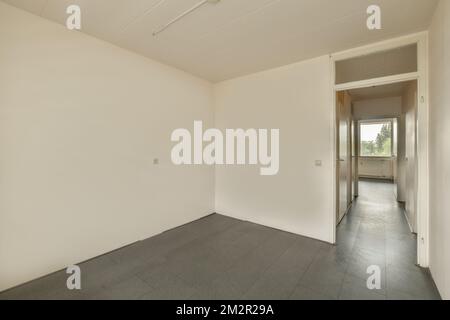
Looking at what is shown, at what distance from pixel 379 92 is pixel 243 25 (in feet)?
15.5

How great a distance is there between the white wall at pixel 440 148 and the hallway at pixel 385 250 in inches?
8.1

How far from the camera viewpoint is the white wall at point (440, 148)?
66.6 inches

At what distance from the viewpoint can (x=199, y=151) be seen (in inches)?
156

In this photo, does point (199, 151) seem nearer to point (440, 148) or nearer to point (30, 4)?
point (30, 4)

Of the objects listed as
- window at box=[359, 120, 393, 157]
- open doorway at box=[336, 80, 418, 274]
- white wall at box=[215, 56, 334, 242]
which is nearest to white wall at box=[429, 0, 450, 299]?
open doorway at box=[336, 80, 418, 274]

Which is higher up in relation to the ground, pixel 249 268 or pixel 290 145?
pixel 290 145

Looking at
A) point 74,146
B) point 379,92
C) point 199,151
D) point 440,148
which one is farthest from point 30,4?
point 379,92

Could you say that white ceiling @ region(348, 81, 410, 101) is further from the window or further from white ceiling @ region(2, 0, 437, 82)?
the window

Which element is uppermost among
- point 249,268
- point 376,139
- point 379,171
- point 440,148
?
point 376,139

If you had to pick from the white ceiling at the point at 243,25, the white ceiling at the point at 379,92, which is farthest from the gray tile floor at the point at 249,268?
the white ceiling at the point at 379,92
